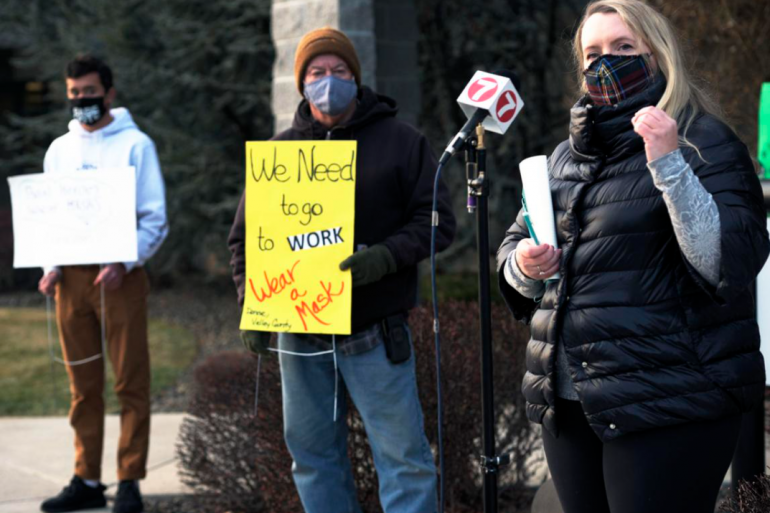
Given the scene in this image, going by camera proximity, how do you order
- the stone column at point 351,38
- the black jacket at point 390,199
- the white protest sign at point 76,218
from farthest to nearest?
the stone column at point 351,38 < the white protest sign at point 76,218 < the black jacket at point 390,199

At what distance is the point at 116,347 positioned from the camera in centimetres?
518

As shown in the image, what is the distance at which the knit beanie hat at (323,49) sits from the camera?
3910 mm

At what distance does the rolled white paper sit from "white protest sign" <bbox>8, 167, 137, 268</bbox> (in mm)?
2808

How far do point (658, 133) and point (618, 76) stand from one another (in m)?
0.28

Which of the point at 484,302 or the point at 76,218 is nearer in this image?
the point at 484,302

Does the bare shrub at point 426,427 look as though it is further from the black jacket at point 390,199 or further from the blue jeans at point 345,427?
the black jacket at point 390,199

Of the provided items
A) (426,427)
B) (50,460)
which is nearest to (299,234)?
(426,427)

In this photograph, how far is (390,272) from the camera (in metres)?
3.76

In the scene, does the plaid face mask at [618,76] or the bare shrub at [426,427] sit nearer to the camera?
the plaid face mask at [618,76]

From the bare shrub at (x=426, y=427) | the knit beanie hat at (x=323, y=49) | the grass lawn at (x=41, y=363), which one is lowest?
the grass lawn at (x=41, y=363)

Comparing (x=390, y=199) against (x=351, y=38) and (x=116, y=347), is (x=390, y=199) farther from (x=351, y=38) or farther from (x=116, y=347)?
(x=351, y=38)

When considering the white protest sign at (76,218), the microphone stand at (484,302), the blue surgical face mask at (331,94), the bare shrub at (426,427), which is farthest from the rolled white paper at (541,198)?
the white protest sign at (76,218)

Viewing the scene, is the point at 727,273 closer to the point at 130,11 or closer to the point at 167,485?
the point at 167,485

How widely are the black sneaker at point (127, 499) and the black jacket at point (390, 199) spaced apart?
204 centimetres
